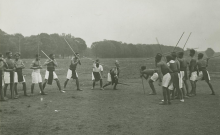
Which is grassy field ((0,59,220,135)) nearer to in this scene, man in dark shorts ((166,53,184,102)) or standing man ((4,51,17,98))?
man in dark shorts ((166,53,184,102))

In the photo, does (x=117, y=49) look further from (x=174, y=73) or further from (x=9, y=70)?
(x=174, y=73)

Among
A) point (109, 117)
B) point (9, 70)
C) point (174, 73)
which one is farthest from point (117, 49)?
point (109, 117)

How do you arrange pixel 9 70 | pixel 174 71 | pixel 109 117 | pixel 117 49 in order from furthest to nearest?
pixel 117 49, pixel 9 70, pixel 174 71, pixel 109 117

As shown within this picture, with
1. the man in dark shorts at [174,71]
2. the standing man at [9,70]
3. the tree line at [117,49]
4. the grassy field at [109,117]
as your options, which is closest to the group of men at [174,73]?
the man in dark shorts at [174,71]

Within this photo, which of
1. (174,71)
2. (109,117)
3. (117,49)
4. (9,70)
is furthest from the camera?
(117,49)

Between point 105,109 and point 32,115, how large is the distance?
2489 mm

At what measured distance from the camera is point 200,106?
799 cm

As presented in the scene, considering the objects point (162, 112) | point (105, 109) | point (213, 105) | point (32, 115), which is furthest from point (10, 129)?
point (213, 105)

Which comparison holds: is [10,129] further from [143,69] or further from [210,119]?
[143,69]

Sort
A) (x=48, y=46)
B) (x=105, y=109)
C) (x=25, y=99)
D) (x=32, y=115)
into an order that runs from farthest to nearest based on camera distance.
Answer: (x=48, y=46)
(x=25, y=99)
(x=105, y=109)
(x=32, y=115)

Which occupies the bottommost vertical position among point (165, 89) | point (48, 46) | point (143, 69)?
point (165, 89)

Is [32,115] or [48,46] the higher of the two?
[48,46]

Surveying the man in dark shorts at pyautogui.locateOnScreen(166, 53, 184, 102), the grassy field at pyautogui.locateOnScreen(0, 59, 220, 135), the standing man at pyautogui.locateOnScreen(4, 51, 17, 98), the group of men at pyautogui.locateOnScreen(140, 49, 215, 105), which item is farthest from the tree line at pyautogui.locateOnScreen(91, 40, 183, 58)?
the grassy field at pyautogui.locateOnScreen(0, 59, 220, 135)

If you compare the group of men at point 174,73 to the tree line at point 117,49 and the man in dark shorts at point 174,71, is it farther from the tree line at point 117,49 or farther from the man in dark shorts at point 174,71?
the tree line at point 117,49
